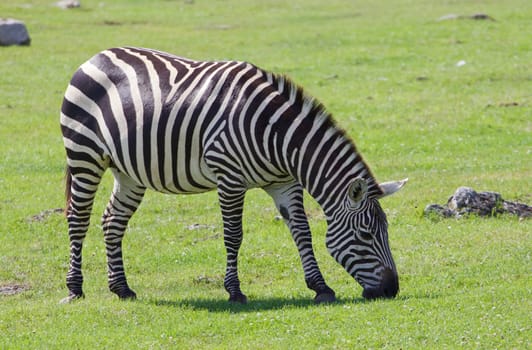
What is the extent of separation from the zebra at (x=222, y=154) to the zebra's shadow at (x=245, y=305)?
6.2 inches

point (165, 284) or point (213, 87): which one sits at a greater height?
point (213, 87)

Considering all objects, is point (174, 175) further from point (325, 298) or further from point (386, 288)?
point (386, 288)

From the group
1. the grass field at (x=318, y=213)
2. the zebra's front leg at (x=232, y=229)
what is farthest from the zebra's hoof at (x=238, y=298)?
the grass field at (x=318, y=213)

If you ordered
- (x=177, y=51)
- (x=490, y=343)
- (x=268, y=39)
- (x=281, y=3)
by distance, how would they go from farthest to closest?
(x=281, y=3)
(x=268, y=39)
(x=177, y=51)
(x=490, y=343)

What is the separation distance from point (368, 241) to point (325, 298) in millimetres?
934

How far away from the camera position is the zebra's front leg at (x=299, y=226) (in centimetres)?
1159

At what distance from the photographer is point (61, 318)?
436 inches

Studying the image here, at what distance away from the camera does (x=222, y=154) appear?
1133 centimetres

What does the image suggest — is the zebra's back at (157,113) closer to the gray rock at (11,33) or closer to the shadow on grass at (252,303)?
the shadow on grass at (252,303)

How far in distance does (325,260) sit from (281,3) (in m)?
33.8

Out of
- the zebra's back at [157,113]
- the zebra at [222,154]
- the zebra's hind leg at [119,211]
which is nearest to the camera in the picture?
the zebra at [222,154]

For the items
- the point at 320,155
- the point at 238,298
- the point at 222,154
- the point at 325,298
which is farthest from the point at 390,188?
the point at 238,298

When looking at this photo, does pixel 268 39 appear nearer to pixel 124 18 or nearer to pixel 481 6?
pixel 124 18

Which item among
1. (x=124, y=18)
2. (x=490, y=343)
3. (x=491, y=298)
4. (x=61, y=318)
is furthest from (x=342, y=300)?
(x=124, y=18)
